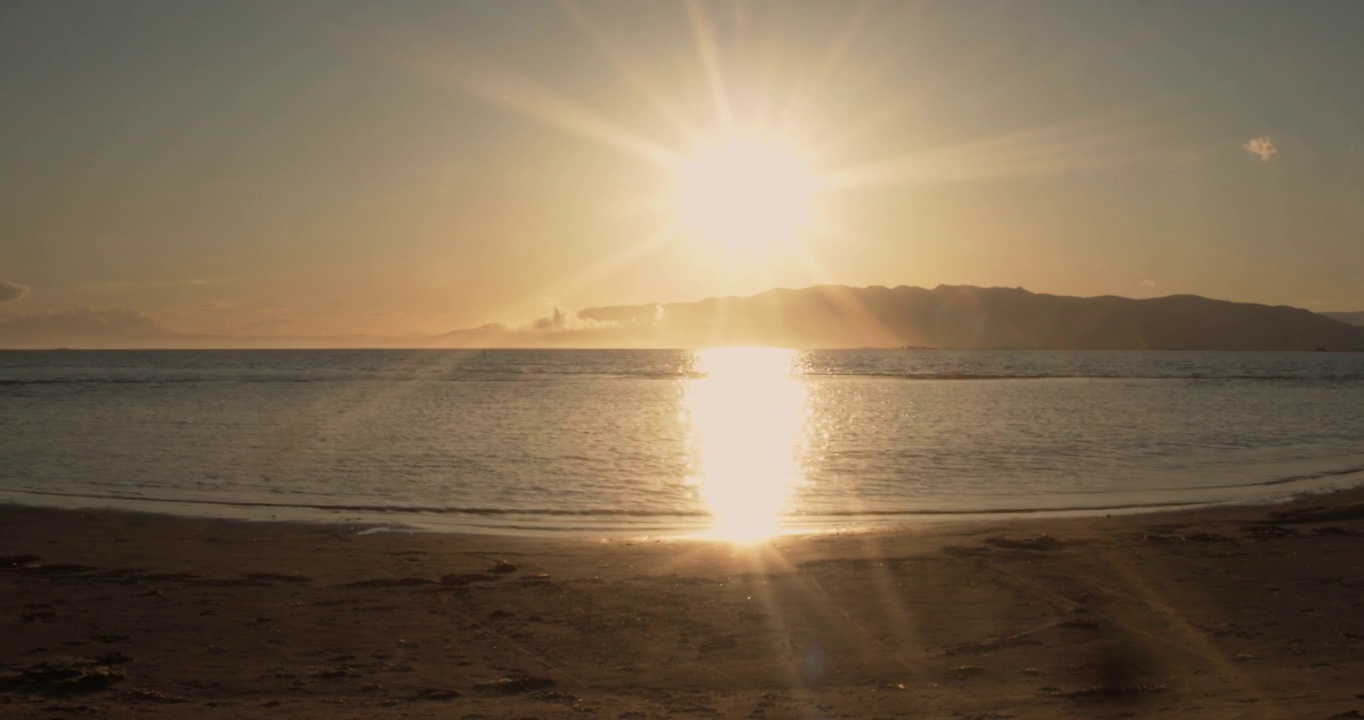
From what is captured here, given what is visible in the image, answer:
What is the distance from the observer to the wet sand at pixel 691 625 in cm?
753

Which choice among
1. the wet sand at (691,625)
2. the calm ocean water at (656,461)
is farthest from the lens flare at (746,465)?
the wet sand at (691,625)

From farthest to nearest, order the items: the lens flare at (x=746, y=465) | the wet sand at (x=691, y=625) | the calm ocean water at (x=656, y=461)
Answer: the calm ocean water at (x=656, y=461) → the lens flare at (x=746, y=465) → the wet sand at (x=691, y=625)

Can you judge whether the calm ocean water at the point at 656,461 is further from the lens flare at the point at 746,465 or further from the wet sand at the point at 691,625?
the wet sand at the point at 691,625

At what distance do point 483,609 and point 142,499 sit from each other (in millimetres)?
12080

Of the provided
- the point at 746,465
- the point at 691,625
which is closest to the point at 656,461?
the point at 746,465

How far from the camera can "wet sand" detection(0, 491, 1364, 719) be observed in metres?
7.53

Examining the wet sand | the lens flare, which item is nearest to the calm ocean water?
the lens flare

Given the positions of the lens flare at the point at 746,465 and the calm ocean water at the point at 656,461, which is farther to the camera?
the calm ocean water at the point at 656,461

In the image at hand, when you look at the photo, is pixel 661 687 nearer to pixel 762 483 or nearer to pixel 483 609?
pixel 483 609

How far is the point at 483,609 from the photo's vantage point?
10.4 m

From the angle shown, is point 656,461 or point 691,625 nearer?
point 691,625

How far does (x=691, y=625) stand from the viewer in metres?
9.84

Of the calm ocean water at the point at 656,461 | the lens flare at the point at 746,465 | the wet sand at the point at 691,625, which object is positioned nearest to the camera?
the wet sand at the point at 691,625

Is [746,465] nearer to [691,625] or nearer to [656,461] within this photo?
[656,461]
